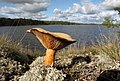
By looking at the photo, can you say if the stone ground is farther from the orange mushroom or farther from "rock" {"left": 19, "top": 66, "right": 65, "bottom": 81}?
the orange mushroom

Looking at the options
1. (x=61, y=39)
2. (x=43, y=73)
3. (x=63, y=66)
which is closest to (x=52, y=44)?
(x=61, y=39)

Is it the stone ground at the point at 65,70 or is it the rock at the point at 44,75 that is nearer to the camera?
the rock at the point at 44,75

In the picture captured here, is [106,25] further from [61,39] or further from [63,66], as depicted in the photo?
[61,39]

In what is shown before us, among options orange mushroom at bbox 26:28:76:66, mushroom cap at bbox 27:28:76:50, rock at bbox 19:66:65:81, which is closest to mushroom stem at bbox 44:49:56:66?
orange mushroom at bbox 26:28:76:66

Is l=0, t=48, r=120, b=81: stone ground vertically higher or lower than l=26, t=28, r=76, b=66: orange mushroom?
lower

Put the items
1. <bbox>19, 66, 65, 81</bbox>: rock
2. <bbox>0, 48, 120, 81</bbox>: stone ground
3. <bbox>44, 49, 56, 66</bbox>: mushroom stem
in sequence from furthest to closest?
<bbox>44, 49, 56, 66</bbox>: mushroom stem
<bbox>0, 48, 120, 81</bbox>: stone ground
<bbox>19, 66, 65, 81</bbox>: rock

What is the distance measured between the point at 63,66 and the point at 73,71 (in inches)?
20.2

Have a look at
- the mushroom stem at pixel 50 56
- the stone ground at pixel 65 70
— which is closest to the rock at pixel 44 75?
the stone ground at pixel 65 70

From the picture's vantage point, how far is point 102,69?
6.41 metres

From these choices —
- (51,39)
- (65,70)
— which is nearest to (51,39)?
(51,39)

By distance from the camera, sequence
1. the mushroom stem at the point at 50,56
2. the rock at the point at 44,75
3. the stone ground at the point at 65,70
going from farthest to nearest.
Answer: the mushroom stem at the point at 50,56 → the stone ground at the point at 65,70 → the rock at the point at 44,75

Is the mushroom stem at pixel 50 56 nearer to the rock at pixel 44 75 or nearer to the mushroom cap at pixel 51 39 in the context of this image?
the mushroom cap at pixel 51 39

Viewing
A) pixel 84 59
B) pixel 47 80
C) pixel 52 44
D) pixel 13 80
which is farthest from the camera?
pixel 84 59

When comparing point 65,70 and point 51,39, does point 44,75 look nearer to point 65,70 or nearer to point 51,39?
point 51,39
